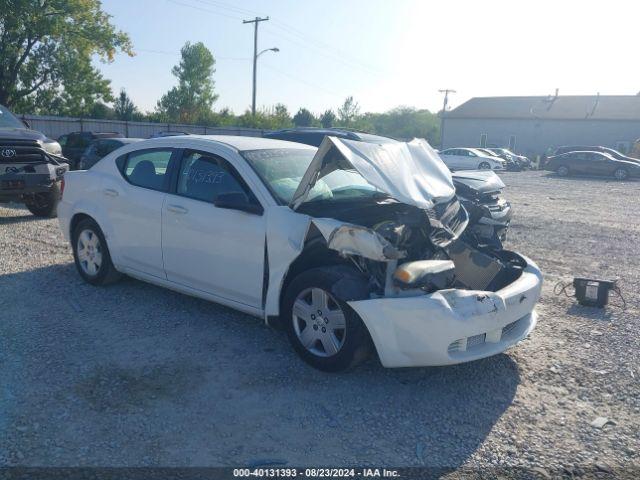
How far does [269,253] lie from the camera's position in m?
4.37

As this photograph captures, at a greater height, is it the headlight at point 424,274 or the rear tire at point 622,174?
the headlight at point 424,274

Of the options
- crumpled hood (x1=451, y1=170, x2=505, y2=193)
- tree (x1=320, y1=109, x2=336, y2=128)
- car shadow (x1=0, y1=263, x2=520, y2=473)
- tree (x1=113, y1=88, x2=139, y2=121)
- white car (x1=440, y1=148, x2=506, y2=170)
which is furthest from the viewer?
tree (x1=320, y1=109, x2=336, y2=128)

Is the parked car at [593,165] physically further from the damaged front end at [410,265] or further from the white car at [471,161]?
the damaged front end at [410,265]

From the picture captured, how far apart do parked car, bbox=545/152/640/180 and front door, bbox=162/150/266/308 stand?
2921cm

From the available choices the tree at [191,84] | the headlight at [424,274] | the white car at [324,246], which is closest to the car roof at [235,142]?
the white car at [324,246]

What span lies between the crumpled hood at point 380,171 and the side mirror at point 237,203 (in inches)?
11.8

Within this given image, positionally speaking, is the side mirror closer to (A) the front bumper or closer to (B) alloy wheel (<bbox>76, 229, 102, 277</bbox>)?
(A) the front bumper

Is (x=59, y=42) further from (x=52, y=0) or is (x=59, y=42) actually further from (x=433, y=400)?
(x=433, y=400)

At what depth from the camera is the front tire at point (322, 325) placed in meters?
3.95

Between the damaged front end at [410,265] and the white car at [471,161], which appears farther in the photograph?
the white car at [471,161]

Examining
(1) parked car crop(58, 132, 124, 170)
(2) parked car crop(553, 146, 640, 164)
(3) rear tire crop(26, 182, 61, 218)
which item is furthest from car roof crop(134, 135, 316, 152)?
(2) parked car crop(553, 146, 640, 164)

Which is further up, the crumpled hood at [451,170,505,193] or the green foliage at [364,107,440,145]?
the green foliage at [364,107,440,145]

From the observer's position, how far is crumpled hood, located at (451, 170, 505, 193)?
812 cm

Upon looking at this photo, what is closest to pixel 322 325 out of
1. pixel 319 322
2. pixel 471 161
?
pixel 319 322
